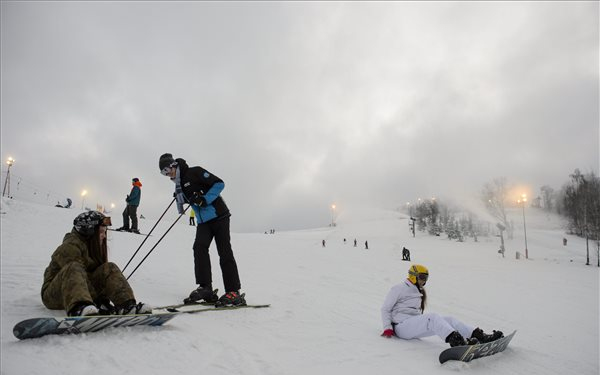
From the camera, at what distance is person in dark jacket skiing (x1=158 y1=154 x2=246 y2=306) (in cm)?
494

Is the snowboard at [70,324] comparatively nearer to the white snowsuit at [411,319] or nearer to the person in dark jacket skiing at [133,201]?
the white snowsuit at [411,319]

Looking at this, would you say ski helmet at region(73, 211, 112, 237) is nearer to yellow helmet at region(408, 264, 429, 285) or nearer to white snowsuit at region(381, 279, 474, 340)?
white snowsuit at region(381, 279, 474, 340)

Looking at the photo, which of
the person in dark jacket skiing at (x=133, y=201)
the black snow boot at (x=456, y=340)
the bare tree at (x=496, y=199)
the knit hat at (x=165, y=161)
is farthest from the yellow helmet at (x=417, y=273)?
the bare tree at (x=496, y=199)

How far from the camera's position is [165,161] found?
5023 millimetres

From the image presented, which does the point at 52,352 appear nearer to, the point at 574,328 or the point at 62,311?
the point at 62,311

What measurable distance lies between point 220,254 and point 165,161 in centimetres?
164

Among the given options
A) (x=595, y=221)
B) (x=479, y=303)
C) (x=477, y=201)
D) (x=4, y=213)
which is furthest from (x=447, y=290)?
(x=477, y=201)

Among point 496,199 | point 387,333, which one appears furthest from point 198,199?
point 496,199

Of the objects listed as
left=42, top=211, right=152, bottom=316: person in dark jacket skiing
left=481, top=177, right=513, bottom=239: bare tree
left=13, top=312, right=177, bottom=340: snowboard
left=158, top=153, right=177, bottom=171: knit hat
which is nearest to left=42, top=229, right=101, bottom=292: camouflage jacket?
left=42, top=211, right=152, bottom=316: person in dark jacket skiing

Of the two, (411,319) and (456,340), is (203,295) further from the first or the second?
(456,340)

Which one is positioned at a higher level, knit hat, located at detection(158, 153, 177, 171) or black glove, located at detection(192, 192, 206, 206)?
knit hat, located at detection(158, 153, 177, 171)

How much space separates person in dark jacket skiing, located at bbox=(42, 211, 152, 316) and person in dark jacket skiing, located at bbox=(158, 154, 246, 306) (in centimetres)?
145

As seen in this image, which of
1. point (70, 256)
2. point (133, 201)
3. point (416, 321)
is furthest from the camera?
point (133, 201)

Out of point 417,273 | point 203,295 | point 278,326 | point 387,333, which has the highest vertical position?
point 417,273
